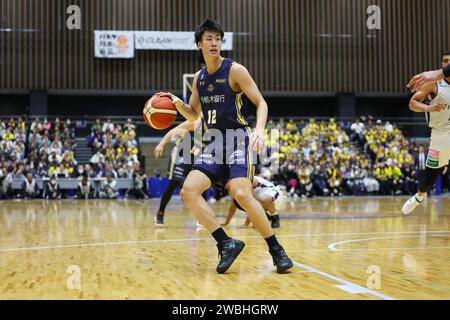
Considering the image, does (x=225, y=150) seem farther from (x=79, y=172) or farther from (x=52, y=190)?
(x=79, y=172)

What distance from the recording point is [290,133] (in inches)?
1002

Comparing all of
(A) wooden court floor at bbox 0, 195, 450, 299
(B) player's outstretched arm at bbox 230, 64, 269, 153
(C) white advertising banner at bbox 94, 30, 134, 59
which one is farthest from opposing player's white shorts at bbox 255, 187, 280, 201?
(C) white advertising banner at bbox 94, 30, 134, 59

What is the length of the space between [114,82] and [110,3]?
3649 millimetres

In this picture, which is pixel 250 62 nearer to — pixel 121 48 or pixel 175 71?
pixel 175 71

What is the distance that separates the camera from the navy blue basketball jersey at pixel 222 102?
4.99 m

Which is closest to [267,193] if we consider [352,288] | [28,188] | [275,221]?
[275,221]

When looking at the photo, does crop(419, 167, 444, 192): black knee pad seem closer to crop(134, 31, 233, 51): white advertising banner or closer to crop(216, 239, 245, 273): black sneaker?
crop(216, 239, 245, 273): black sneaker

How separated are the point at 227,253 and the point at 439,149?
5.17 metres

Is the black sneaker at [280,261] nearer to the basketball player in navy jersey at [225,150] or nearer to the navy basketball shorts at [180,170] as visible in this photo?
the basketball player in navy jersey at [225,150]

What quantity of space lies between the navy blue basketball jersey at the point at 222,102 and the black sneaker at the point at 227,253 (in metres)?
0.98

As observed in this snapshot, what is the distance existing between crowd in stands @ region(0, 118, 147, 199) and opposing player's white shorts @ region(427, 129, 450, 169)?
14134 mm
